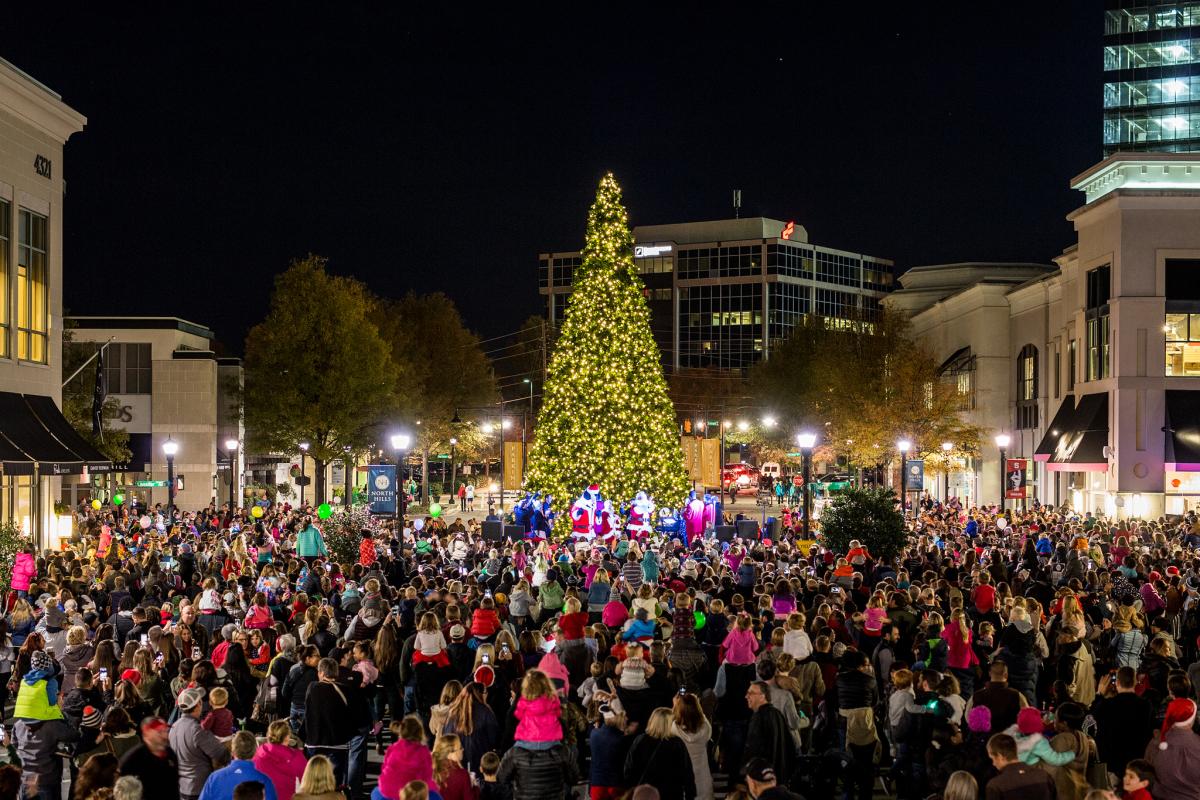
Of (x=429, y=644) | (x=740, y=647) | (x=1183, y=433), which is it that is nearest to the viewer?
(x=740, y=647)

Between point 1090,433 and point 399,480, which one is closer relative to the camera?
point 399,480

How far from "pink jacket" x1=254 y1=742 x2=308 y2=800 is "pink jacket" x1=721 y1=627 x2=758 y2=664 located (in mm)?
5306

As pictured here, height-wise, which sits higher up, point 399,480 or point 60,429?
point 60,429

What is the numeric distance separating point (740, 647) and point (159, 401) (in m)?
44.7

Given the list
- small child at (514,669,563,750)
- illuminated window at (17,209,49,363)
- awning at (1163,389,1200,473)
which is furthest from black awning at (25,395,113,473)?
awning at (1163,389,1200,473)

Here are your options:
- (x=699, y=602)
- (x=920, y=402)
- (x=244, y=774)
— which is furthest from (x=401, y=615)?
(x=920, y=402)

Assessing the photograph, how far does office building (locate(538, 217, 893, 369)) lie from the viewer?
144375mm

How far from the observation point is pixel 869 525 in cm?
2759

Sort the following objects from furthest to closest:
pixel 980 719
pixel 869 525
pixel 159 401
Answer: pixel 159 401, pixel 869 525, pixel 980 719

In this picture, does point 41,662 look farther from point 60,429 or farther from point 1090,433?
point 1090,433

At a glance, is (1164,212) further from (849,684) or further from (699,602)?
(849,684)

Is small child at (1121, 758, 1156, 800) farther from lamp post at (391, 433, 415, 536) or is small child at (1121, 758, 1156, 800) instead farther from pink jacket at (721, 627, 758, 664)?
lamp post at (391, 433, 415, 536)

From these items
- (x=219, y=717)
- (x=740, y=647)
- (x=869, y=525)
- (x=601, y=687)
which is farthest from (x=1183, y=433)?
(x=219, y=717)

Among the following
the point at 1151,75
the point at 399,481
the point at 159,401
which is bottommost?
→ the point at 399,481
